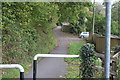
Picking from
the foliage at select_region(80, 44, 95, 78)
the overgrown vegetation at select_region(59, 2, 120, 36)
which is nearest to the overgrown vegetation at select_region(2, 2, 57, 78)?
the overgrown vegetation at select_region(59, 2, 120, 36)

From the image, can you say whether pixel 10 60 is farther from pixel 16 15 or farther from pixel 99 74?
pixel 99 74

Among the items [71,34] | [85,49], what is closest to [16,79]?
[85,49]

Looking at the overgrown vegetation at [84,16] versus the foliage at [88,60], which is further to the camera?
the overgrown vegetation at [84,16]

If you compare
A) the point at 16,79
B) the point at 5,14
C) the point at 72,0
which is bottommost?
the point at 16,79

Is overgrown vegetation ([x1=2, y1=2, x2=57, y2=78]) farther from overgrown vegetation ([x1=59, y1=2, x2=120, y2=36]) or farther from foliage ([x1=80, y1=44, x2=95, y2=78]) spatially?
foliage ([x1=80, y1=44, x2=95, y2=78])

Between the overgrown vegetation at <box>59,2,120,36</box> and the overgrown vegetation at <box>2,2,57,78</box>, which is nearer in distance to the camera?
the overgrown vegetation at <box>2,2,57,78</box>

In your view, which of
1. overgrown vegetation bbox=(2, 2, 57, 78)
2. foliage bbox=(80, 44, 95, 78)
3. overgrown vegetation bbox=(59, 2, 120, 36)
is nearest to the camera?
foliage bbox=(80, 44, 95, 78)

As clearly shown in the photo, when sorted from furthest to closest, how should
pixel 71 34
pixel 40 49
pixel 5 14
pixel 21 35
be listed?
1. pixel 71 34
2. pixel 40 49
3. pixel 21 35
4. pixel 5 14

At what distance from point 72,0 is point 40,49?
3.30 m

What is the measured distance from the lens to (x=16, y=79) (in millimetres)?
5852

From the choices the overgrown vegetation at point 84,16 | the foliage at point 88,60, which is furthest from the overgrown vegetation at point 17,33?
the foliage at point 88,60

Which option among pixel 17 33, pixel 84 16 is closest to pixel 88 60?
pixel 17 33

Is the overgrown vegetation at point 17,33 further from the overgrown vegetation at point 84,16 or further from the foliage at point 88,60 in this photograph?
the foliage at point 88,60

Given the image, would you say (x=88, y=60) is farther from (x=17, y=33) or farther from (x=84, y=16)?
(x=84, y=16)
